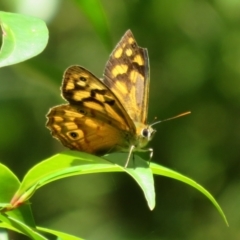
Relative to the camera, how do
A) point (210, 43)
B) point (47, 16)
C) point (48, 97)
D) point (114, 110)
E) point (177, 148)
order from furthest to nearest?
A: point (177, 148) < point (48, 97) < point (210, 43) < point (47, 16) < point (114, 110)

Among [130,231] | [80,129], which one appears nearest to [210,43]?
[130,231]

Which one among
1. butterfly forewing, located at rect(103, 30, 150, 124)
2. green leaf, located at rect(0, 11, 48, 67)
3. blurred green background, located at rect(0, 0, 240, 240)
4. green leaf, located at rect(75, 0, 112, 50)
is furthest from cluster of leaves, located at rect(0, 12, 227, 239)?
blurred green background, located at rect(0, 0, 240, 240)

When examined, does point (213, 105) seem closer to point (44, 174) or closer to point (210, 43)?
point (210, 43)

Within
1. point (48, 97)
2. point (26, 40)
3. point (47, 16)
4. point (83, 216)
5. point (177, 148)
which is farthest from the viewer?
point (83, 216)

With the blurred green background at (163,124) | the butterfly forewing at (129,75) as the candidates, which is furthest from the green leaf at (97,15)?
the blurred green background at (163,124)

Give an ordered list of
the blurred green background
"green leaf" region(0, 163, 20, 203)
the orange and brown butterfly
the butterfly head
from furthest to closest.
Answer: the blurred green background < the butterfly head < the orange and brown butterfly < "green leaf" region(0, 163, 20, 203)

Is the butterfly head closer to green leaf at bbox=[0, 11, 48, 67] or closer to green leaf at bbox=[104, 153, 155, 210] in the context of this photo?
green leaf at bbox=[104, 153, 155, 210]
